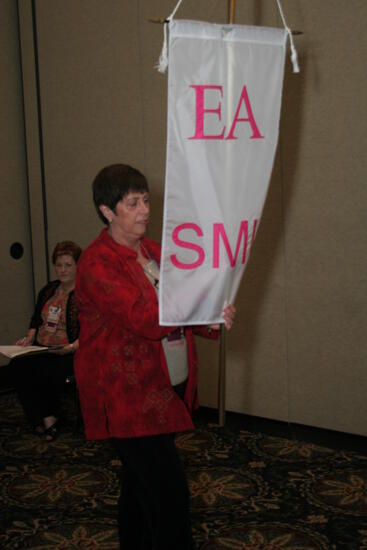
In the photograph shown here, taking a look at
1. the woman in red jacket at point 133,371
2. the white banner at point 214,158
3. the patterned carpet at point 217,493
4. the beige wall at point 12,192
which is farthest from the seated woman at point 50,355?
the white banner at point 214,158

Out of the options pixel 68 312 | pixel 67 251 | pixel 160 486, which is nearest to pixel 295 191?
pixel 67 251

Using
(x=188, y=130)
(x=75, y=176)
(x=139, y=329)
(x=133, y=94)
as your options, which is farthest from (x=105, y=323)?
(x=75, y=176)

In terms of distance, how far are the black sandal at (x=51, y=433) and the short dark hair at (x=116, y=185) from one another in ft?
7.05

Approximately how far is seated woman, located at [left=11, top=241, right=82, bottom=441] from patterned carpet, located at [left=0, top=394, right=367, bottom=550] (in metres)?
0.17

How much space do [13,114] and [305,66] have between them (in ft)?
7.91

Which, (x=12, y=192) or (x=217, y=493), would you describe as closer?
(x=217, y=493)

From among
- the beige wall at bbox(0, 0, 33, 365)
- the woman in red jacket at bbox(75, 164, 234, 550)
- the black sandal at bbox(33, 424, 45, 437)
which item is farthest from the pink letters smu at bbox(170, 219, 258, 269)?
the beige wall at bbox(0, 0, 33, 365)

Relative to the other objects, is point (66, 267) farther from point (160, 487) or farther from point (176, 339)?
point (160, 487)

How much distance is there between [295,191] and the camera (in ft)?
11.8

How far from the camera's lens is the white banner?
64.5 inches

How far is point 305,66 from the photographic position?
3.45 metres

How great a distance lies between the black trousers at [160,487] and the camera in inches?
68.3

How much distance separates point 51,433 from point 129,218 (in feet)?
7.23

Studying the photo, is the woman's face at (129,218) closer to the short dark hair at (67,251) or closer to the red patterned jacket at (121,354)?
the red patterned jacket at (121,354)
